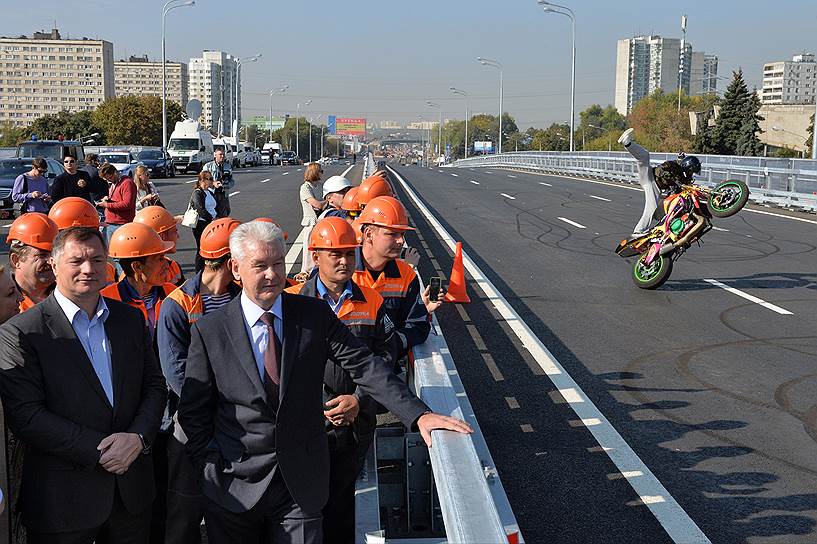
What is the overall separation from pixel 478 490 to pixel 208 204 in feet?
33.4

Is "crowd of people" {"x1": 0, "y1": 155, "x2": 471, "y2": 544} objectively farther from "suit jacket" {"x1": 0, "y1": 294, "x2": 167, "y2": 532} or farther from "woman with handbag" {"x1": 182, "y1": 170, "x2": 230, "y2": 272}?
"woman with handbag" {"x1": 182, "y1": 170, "x2": 230, "y2": 272}

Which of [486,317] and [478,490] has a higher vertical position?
[478,490]

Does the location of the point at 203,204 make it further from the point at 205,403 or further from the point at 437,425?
the point at 437,425

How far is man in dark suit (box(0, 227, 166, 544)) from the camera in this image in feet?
11.5

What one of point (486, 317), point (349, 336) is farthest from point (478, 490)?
point (486, 317)

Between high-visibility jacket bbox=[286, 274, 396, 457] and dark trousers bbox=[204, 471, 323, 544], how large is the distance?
651 mm

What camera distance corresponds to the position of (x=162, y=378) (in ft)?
13.0

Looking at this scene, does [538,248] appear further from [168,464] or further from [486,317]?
[168,464]

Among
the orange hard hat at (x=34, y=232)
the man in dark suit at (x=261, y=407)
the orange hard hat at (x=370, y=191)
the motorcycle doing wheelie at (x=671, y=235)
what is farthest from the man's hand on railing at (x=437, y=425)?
the motorcycle doing wheelie at (x=671, y=235)

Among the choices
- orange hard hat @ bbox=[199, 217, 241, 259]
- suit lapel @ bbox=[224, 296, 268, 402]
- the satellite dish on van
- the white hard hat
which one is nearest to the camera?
suit lapel @ bbox=[224, 296, 268, 402]

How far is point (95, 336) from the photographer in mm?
3707

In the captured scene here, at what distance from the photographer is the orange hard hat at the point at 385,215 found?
5.48m

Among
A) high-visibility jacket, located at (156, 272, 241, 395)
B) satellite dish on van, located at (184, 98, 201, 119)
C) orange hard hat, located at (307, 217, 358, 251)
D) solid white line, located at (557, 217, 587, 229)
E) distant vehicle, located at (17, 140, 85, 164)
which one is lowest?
solid white line, located at (557, 217, 587, 229)

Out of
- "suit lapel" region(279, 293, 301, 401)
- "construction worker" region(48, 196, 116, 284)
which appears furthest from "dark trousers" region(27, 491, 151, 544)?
"construction worker" region(48, 196, 116, 284)
